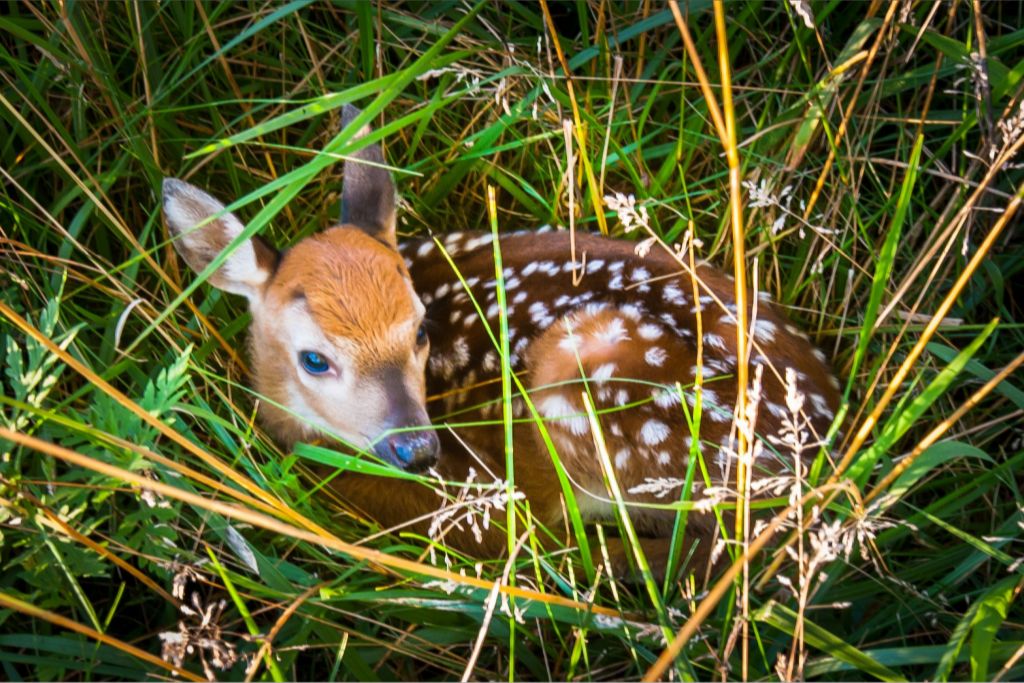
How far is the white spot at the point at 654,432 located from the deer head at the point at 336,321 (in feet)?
1.71

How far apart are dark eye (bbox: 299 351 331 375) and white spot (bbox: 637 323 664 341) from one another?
0.78 meters

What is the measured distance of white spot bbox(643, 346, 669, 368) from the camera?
236 cm

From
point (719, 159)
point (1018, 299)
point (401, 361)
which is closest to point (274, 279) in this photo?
point (401, 361)

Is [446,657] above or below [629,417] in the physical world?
below

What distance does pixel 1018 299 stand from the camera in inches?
111

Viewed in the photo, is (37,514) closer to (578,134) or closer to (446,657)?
(446,657)

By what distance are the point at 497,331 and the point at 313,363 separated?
546 mm

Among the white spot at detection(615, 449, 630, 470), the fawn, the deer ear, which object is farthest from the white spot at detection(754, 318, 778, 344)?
the deer ear

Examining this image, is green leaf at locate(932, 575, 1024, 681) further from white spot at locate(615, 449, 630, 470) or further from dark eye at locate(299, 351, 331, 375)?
dark eye at locate(299, 351, 331, 375)

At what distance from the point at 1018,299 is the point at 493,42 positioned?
170 cm

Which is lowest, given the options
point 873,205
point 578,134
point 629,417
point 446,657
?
point 446,657

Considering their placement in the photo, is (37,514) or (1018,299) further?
(1018,299)

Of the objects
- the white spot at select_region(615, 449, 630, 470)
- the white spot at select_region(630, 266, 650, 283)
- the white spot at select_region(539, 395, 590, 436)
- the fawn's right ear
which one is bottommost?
the white spot at select_region(615, 449, 630, 470)

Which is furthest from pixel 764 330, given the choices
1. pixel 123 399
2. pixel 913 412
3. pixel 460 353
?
pixel 123 399
